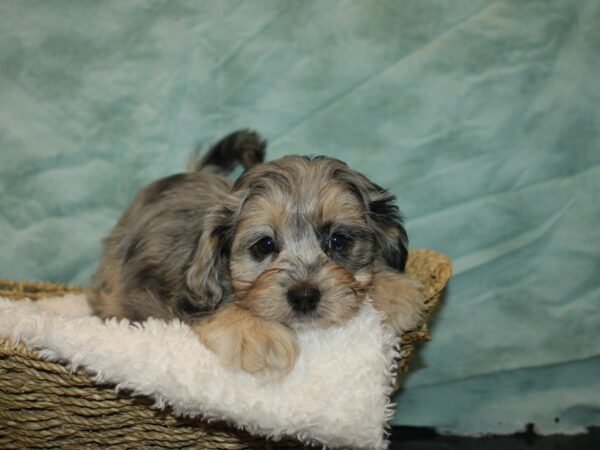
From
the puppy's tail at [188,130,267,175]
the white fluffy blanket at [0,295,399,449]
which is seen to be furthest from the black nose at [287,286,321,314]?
the puppy's tail at [188,130,267,175]

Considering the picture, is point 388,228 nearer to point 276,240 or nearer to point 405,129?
point 276,240

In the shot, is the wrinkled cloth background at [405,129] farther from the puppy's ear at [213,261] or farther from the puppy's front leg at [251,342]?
the puppy's front leg at [251,342]

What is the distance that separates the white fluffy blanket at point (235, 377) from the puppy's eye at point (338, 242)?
0.48 m

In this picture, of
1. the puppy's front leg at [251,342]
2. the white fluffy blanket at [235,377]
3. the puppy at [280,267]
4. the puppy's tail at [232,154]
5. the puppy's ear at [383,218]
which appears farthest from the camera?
the puppy's tail at [232,154]

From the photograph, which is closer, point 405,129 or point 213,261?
point 213,261

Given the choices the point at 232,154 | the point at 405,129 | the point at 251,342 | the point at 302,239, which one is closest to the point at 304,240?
the point at 302,239

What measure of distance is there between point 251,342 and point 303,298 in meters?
0.29

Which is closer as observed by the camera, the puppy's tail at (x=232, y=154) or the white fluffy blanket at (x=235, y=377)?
the white fluffy blanket at (x=235, y=377)

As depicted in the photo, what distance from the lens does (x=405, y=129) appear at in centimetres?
424

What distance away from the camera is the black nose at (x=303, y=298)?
2768 millimetres

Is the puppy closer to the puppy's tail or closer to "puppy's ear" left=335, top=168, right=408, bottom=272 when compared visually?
"puppy's ear" left=335, top=168, right=408, bottom=272

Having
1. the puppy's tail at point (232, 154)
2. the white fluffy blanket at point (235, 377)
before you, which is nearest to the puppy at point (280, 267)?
the white fluffy blanket at point (235, 377)

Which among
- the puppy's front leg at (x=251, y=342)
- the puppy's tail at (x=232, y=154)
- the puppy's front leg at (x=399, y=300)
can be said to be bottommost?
the puppy's front leg at (x=251, y=342)

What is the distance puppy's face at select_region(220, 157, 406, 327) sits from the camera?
9.16 feet
